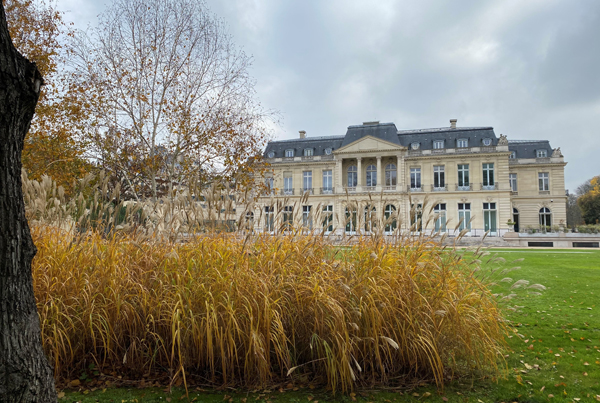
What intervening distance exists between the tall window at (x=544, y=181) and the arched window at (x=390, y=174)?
50.0 feet

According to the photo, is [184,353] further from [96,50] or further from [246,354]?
[96,50]

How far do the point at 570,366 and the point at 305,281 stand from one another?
2463 millimetres

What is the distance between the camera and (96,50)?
1001cm

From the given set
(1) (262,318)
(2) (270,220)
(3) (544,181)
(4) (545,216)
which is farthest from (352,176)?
(1) (262,318)

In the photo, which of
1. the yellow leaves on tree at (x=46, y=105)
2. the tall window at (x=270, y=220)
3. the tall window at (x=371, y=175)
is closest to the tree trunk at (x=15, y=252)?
the tall window at (x=270, y=220)

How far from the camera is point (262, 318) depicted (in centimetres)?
269

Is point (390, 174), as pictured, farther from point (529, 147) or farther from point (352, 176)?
point (529, 147)

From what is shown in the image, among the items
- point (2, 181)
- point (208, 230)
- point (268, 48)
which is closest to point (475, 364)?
point (208, 230)

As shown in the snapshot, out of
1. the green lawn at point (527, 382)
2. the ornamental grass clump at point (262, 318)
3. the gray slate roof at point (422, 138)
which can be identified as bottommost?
the green lawn at point (527, 382)

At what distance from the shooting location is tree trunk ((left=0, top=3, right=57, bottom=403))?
5.75 ft

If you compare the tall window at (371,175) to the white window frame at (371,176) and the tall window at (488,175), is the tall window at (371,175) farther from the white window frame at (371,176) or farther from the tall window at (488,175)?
the tall window at (488,175)

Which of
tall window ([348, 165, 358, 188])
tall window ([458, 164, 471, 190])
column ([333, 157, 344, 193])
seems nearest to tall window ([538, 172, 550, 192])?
tall window ([458, 164, 471, 190])

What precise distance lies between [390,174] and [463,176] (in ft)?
23.5

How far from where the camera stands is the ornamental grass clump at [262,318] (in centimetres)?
266
